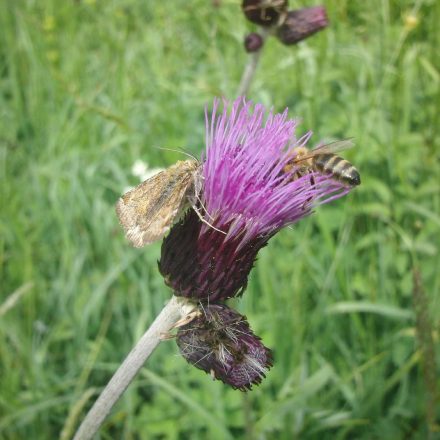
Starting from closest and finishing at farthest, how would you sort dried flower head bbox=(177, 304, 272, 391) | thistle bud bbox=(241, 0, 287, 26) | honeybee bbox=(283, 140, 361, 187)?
dried flower head bbox=(177, 304, 272, 391), honeybee bbox=(283, 140, 361, 187), thistle bud bbox=(241, 0, 287, 26)

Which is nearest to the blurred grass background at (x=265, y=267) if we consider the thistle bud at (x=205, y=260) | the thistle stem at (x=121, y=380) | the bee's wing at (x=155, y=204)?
the thistle stem at (x=121, y=380)

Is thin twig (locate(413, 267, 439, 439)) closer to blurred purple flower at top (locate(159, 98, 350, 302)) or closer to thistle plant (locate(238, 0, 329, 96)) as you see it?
blurred purple flower at top (locate(159, 98, 350, 302))

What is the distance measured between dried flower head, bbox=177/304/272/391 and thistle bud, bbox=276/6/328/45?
1.50m

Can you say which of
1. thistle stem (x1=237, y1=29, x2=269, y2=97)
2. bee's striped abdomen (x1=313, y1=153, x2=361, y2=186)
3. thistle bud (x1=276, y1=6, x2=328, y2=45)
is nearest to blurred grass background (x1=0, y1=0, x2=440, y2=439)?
thistle stem (x1=237, y1=29, x2=269, y2=97)

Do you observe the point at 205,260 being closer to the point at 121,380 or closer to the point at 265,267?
the point at 121,380

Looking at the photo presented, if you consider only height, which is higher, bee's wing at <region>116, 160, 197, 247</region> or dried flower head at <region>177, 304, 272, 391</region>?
bee's wing at <region>116, 160, 197, 247</region>

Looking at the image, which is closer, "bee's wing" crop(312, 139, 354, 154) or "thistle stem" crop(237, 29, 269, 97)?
"bee's wing" crop(312, 139, 354, 154)

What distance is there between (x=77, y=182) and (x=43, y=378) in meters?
1.38

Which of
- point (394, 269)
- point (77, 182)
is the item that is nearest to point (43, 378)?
point (77, 182)

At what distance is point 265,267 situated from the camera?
280 cm

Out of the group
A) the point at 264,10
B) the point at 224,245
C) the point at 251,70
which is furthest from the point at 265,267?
the point at 224,245

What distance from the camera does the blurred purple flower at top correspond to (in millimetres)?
1405

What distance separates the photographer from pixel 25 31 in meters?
4.61

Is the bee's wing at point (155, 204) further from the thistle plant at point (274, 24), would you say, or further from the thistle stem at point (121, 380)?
the thistle plant at point (274, 24)
